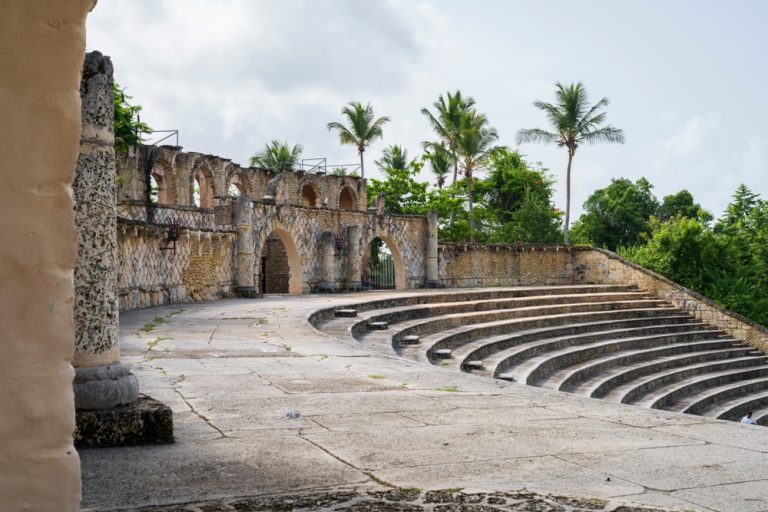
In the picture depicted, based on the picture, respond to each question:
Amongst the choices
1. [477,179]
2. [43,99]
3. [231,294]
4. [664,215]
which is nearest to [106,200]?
[43,99]

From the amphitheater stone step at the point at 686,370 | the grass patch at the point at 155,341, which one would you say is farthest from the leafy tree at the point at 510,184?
the grass patch at the point at 155,341

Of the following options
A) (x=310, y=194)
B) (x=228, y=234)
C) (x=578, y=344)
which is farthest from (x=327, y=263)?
(x=310, y=194)

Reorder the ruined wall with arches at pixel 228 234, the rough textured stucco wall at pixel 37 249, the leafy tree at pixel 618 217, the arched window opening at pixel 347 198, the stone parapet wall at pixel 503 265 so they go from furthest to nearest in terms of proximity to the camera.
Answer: the leafy tree at pixel 618 217
the arched window opening at pixel 347 198
the stone parapet wall at pixel 503 265
the ruined wall with arches at pixel 228 234
the rough textured stucco wall at pixel 37 249

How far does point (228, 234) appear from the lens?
763 inches

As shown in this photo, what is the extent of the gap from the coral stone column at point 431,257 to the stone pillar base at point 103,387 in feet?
72.8

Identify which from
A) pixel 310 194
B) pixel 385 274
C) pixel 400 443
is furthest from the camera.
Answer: pixel 310 194

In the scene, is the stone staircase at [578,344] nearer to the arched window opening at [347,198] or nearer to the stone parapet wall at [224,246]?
the stone parapet wall at [224,246]

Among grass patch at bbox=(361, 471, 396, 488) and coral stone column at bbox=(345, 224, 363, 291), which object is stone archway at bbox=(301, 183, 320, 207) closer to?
coral stone column at bbox=(345, 224, 363, 291)

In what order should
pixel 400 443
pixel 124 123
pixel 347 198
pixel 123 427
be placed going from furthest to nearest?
pixel 347 198 → pixel 124 123 → pixel 400 443 → pixel 123 427

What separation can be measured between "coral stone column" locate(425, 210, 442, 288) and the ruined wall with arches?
0.62ft

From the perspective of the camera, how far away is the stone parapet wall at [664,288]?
23.0 metres

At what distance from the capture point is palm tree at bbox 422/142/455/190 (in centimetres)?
4262

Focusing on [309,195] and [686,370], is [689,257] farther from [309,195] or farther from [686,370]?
[309,195]

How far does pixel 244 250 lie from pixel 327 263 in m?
3.74
